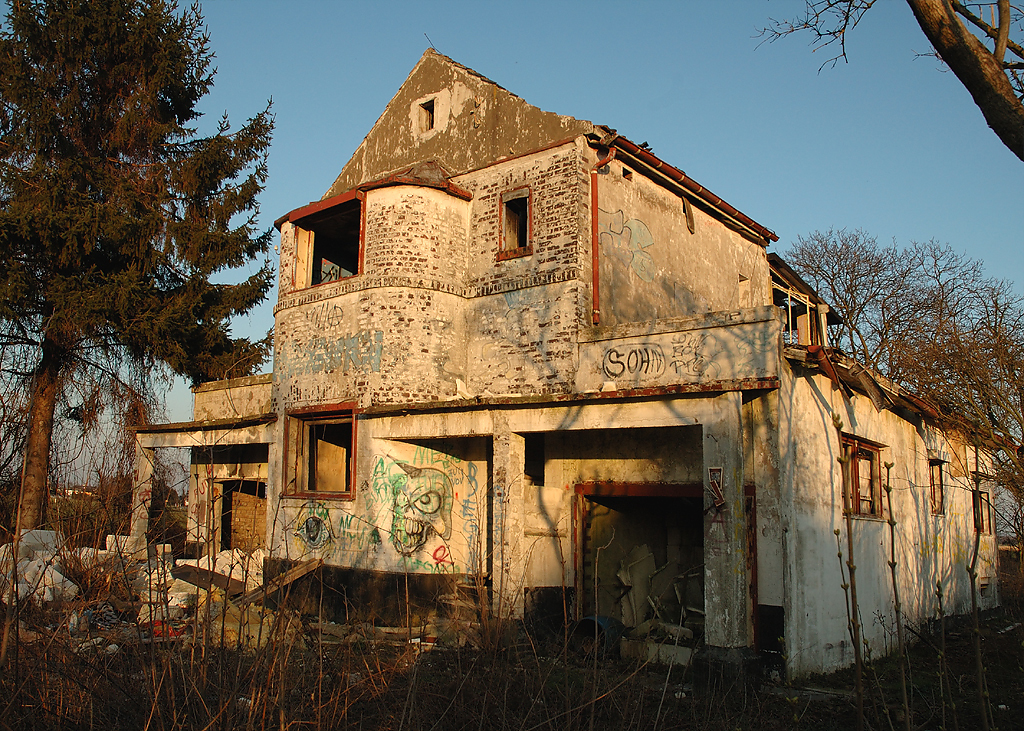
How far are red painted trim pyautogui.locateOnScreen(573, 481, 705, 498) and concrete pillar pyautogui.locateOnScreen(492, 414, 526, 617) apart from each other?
1.32m

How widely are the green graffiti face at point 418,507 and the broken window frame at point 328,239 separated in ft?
12.2

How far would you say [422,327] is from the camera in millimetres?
13016

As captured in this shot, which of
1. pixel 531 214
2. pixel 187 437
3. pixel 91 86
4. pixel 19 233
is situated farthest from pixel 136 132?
pixel 531 214

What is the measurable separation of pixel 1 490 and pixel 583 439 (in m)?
7.73

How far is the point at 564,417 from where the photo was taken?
34.2 feet

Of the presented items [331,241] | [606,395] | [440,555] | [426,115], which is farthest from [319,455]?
[426,115]

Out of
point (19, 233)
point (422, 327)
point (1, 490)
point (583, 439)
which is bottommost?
point (1, 490)

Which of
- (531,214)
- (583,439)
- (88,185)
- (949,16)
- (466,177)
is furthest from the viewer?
(88,185)

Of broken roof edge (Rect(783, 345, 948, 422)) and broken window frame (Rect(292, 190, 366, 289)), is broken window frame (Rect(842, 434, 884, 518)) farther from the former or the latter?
broken window frame (Rect(292, 190, 366, 289))

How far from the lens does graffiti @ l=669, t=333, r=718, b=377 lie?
9.59 meters

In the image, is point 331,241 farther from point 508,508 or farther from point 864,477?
point 864,477

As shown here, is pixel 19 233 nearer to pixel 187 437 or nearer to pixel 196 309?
pixel 196 309

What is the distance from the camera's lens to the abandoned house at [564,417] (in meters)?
9.38

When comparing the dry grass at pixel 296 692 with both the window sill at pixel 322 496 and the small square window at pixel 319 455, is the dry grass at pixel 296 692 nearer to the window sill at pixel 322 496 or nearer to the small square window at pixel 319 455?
the window sill at pixel 322 496
